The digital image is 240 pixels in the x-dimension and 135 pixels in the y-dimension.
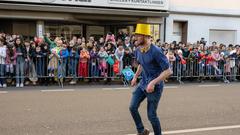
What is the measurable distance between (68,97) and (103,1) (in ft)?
34.1

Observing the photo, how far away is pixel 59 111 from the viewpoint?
9.10m

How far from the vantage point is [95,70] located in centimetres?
1520

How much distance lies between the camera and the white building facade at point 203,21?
929 inches

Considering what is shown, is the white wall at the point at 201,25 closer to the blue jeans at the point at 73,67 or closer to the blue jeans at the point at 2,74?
the blue jeans at the point at 73,67

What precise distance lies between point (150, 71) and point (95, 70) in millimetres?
9156

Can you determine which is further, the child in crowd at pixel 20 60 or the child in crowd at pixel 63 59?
the child in crowd at pixel 63 59

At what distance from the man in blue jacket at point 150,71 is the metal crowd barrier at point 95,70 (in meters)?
8.28

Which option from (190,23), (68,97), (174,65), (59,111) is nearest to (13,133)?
(59,111)

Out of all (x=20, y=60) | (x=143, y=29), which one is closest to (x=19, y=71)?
(x=20, y=60)

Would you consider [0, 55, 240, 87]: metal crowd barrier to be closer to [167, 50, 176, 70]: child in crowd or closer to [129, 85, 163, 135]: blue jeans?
[167, 50, 176, 70]: child in crowd

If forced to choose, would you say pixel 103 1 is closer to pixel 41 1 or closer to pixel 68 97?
pixel 41 1

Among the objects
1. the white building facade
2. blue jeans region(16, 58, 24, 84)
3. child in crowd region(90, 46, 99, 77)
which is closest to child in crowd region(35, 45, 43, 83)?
blue jeans region(16, 58, 24, 84)

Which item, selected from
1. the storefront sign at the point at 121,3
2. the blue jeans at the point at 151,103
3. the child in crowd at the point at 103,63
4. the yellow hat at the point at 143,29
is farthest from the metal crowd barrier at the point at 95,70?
the yellow hat at the point at 143,29

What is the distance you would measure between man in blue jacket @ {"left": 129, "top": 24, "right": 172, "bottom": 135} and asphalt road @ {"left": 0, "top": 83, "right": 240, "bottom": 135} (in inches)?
47.6
